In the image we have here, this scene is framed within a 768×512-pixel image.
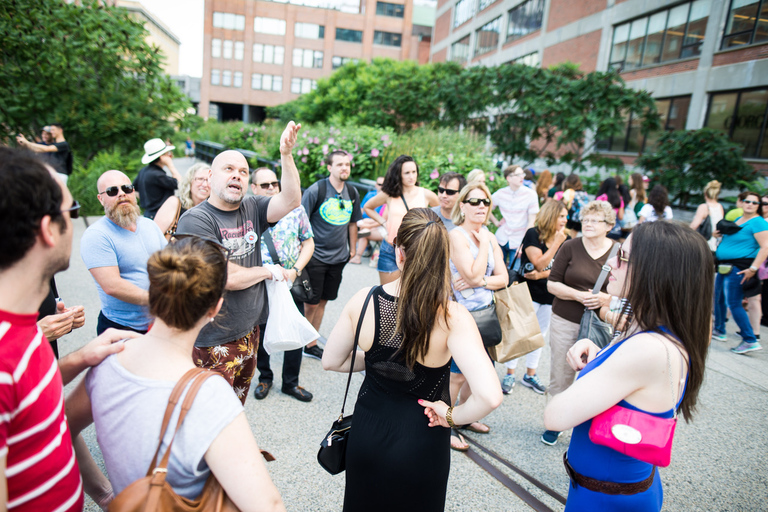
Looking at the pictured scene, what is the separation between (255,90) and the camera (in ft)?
176

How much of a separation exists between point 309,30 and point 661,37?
45.1m

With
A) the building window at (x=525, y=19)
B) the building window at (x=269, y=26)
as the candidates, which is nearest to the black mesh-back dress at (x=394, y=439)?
the building window at (x=525, y=19)

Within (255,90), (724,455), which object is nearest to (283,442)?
(724,455)

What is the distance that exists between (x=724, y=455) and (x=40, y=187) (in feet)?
15.0

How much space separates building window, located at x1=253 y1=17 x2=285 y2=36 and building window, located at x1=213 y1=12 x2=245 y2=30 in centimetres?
166

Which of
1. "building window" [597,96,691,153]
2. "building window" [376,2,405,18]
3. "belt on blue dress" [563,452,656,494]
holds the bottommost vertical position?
"belt on blue dress" [563,452,656,494]

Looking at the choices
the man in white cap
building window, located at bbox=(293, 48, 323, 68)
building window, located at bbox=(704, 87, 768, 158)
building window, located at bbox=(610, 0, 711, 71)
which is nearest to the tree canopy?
the man in white cap

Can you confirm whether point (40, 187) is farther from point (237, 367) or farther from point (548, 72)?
point (548, 72)

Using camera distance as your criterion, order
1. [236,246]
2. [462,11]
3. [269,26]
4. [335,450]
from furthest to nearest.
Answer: [269,26], [462,11], [236,246], [335,450]

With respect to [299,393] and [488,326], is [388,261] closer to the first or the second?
[299,393]

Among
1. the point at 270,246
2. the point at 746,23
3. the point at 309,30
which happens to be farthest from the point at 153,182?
the point at 309,30

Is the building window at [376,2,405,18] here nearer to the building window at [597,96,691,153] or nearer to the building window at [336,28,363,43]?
the building window at [336,28,363,43]

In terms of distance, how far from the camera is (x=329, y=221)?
439cm

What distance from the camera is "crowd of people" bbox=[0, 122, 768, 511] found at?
3.47 feet
